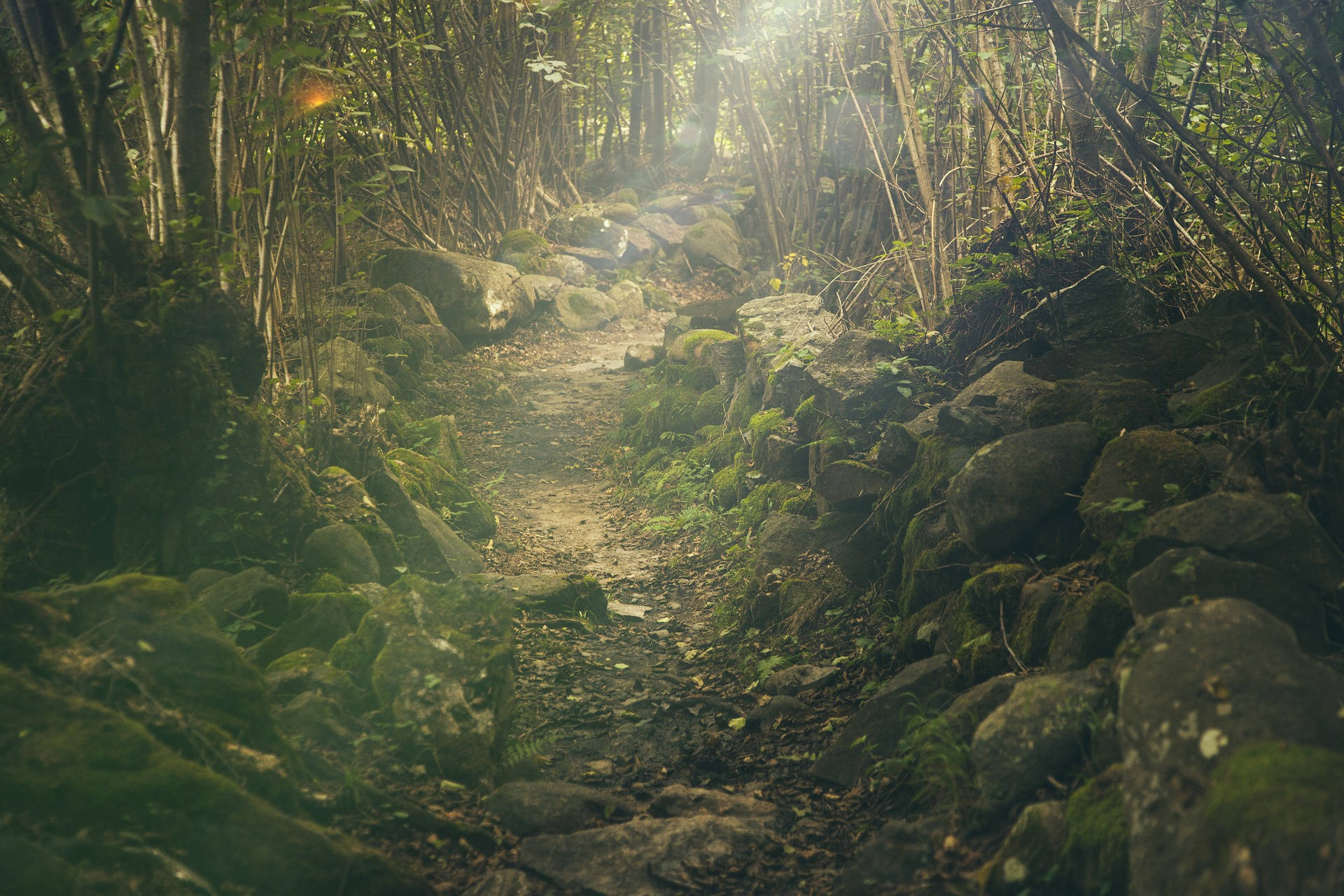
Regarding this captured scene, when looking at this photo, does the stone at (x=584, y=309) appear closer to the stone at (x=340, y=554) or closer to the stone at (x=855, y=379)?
the stone at (x=855, y=379)

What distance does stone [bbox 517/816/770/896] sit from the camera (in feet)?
9.84

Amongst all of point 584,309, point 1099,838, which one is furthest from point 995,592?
point 584,309

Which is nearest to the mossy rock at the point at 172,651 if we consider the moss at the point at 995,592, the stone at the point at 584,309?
the moss at the point at 995,592

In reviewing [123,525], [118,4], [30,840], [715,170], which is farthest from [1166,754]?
[715,170]

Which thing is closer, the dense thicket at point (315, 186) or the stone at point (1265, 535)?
the stone at point (1265, 535)

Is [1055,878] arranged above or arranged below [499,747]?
above

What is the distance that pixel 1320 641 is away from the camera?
2.64m

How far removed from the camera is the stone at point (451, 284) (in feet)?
35.3

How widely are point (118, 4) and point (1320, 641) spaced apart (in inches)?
241

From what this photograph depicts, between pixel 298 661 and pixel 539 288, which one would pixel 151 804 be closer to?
pixel 298 661

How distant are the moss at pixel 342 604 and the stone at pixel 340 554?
338 mm

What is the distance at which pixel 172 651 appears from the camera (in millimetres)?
2998

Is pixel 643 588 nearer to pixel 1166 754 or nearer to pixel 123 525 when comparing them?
pixel 123 525

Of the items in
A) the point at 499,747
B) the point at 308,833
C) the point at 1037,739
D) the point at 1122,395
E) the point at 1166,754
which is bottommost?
the point at 499,747
